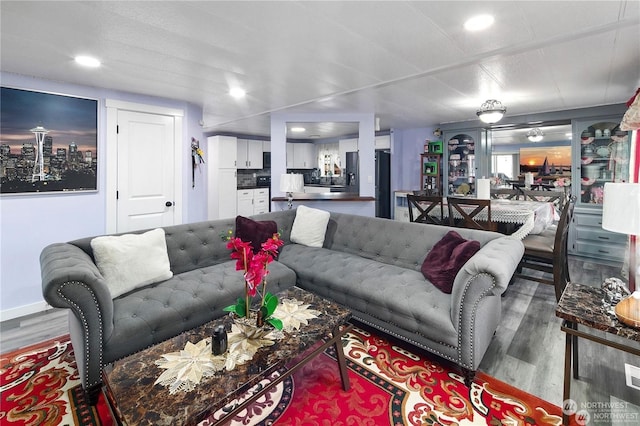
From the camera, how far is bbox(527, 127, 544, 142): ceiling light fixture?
5219mm

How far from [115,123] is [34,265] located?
5.63ft

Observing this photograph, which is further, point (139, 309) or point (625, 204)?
point (139, 309)

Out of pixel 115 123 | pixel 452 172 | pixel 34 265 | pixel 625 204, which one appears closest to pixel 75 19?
pixel 115 123

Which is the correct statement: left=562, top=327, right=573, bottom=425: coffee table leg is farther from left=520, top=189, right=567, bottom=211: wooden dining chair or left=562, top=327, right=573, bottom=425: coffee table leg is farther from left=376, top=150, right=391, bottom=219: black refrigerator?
left=376, top=150, right=391, bottom=219: black refrigerator

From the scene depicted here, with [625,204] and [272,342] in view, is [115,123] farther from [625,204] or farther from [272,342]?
[625,204]

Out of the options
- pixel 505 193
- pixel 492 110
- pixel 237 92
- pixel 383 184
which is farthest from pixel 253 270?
pixel 383 184

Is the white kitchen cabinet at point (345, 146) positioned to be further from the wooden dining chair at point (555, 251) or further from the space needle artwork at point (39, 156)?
the space needle artwork at point (39, 156)

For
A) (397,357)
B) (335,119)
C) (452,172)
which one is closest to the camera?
(397,357)

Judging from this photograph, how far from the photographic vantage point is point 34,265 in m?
3.15

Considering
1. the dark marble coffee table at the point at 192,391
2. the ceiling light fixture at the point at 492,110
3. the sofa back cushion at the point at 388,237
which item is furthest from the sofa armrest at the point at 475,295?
the ceiling light fixture at the point at 492,110

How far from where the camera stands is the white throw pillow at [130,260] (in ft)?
7.28

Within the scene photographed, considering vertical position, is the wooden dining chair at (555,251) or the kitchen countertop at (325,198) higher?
the kitchen countertop at (325,198)

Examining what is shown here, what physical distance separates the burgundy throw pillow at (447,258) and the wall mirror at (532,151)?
151 inches

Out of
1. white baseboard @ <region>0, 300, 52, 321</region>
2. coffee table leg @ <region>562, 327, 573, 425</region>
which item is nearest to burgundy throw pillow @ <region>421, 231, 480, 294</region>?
coffee table leg @ <region>562, 327, 573, 425</region>
